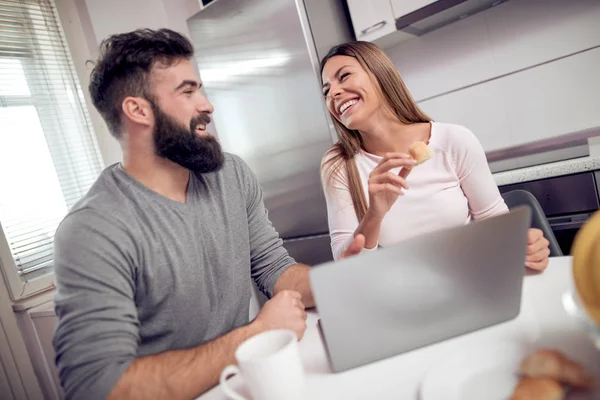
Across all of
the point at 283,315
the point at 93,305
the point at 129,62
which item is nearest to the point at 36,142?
the point at 129,62

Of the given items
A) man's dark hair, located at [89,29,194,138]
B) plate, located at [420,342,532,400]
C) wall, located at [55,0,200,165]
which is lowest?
plate, located at [420,342,532,400]

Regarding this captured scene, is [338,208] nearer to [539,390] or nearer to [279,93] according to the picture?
[539,390]

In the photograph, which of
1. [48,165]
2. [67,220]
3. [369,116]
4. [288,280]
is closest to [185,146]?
[67,220]

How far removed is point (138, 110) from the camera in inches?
45.7

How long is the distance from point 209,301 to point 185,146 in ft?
1.39

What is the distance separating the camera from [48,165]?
227 cm

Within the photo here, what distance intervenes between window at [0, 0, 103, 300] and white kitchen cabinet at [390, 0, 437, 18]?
1862 mm

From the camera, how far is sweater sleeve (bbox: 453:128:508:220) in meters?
1.23

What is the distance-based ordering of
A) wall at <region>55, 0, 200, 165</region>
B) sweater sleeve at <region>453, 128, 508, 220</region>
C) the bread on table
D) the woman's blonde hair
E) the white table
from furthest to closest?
wall at <region>55, 0, 200, 165</region>
the woman's blonde hair
sweater sleeve at <region>453, 128, 508, 220</region>
the white table
the bread on table

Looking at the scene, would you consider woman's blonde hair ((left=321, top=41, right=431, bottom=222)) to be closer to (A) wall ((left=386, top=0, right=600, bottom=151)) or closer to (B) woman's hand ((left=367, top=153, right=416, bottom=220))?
(B) woman's hand ((left=367, top=153, right=416, bottom=220))

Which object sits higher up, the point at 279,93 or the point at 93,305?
the point at 279,93

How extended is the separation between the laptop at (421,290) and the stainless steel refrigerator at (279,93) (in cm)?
152

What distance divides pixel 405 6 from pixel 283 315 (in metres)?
1.71

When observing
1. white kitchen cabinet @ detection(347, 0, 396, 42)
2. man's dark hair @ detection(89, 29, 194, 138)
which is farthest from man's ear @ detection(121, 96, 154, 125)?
white kitchen cabinet @ detection(347, 0, 396, 42)
